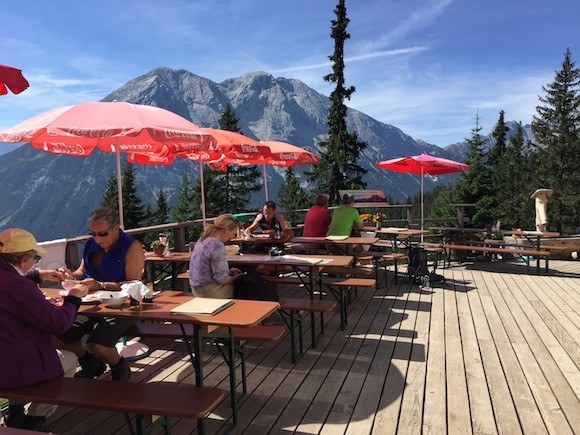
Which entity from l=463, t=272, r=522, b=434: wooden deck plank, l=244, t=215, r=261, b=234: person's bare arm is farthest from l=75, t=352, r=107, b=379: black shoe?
l=244, t=215, r=261, b=234: person's bare arm

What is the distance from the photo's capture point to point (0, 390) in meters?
2.47

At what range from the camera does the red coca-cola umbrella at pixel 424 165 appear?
33.0 ft

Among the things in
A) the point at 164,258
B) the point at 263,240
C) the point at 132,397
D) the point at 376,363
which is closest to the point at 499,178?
the point at 263,240

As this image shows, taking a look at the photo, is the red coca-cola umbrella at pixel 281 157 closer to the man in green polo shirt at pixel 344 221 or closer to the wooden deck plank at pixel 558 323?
A: the man in green polo shirt at pixel 344 221

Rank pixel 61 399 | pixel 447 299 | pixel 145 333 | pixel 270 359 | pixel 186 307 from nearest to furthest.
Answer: pixel 61 399 → pixel 186 307 → pixel 145 333 → pixel 270 359 → pixel 447 299

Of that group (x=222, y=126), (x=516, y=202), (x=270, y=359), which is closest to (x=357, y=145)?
(x=222, y=126)

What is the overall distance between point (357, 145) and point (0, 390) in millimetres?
30054

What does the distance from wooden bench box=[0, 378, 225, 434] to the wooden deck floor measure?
699 millimetres

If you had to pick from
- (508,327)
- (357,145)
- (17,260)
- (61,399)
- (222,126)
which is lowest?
(508,327)

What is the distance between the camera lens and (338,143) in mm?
30359

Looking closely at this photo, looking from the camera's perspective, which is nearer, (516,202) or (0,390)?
(0,390)

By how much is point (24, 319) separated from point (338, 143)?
2881 centimetres

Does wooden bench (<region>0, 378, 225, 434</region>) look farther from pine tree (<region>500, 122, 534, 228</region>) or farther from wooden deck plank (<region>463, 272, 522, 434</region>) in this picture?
pine tree (<region>500, 122, 534, 228</region>)

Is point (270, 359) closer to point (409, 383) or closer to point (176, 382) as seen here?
point (176, 382)
